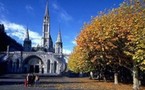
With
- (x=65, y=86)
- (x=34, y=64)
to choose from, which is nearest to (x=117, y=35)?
(x=65, y=86)

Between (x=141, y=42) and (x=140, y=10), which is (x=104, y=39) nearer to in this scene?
(x=140, y=10)

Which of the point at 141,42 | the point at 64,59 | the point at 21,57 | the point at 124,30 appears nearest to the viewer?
the point at 141,42

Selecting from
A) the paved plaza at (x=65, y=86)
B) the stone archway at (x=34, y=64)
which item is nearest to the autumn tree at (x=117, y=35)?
the paved plaza at (x=65, y=86)

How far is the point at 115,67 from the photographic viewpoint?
202 ft

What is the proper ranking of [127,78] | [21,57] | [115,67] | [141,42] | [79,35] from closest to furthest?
1. [141,42]
2. [79,35]
3. [115,67]
4. [127,78]
5. [21,57]

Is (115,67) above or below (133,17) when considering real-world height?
below

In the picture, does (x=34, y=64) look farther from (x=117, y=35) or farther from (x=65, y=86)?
(x=117, y=35)

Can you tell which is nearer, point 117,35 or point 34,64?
point 117,35

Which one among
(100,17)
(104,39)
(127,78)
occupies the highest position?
(100,17)

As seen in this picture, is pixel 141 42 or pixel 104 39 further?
pixel 104 39

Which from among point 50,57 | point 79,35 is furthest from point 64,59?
point 79,35

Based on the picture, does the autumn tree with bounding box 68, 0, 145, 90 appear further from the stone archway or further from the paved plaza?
the stone archway

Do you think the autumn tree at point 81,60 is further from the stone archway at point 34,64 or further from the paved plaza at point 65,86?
the stone archway at point 34,64

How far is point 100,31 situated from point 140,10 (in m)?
9.99
